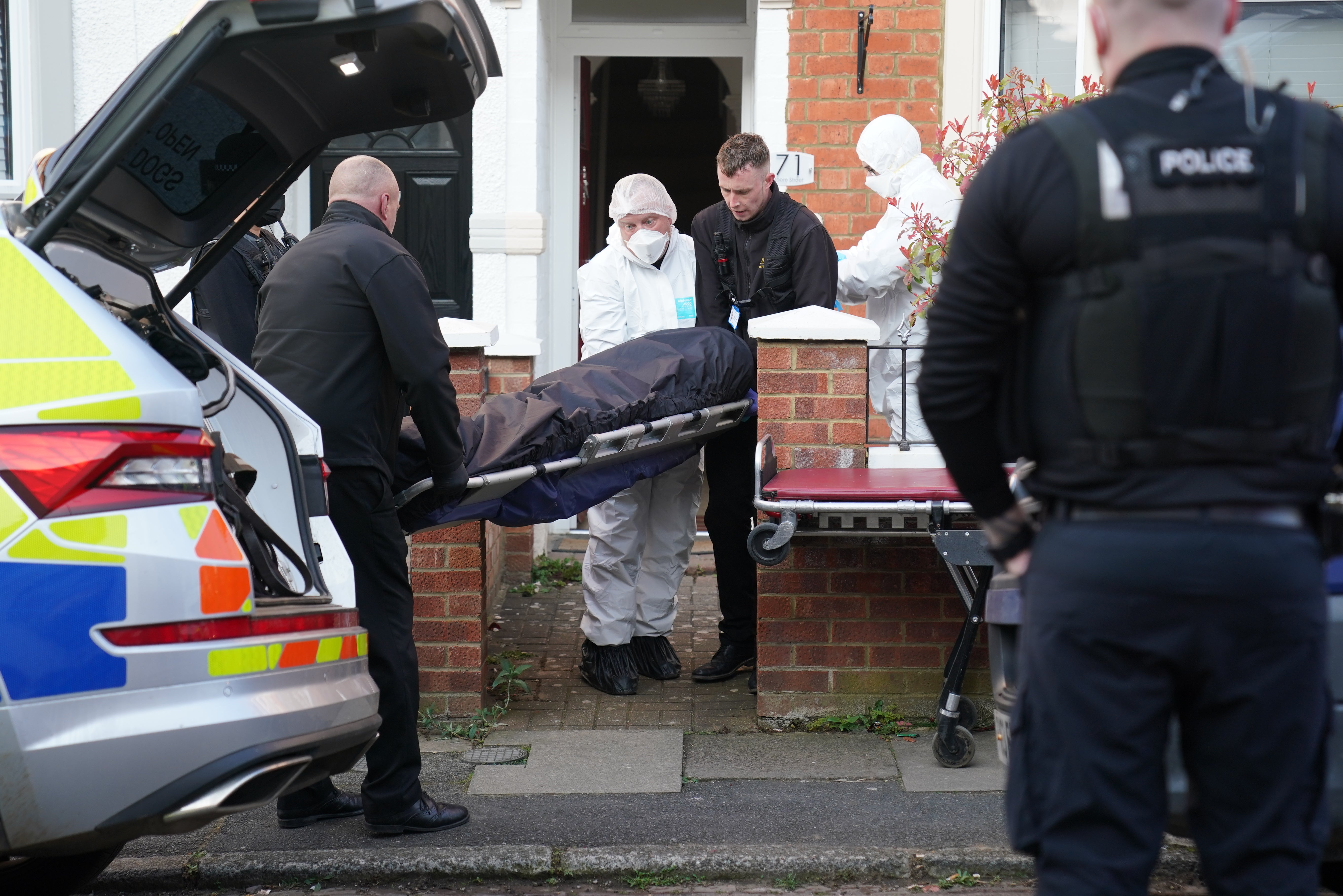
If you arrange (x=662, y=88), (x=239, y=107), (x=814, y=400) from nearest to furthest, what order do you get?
(x=239, y=107) → (x=814, y=400) → (x=662, y=88)

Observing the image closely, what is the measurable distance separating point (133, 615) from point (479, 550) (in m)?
2.72

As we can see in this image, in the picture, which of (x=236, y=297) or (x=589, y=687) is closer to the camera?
(x=236, y=297)

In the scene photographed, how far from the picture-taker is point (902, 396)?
5.93m

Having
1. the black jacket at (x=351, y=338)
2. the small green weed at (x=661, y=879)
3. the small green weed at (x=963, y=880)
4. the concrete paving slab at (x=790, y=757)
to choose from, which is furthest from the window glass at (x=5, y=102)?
the small green weed at (x=963, y=880)

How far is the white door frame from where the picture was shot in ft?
27.5

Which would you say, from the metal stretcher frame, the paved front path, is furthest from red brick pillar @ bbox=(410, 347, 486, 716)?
the metal stretcher frame

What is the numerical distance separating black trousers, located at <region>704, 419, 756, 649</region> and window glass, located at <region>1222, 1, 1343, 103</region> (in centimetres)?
384

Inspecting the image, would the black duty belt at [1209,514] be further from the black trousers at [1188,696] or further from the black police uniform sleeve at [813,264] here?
the black police uniform sleeve at [813,264]

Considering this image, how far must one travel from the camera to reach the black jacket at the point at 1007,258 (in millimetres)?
2080

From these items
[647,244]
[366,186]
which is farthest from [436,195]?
[366,186]

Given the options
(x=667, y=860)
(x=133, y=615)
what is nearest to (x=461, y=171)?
(x=667, y=860)

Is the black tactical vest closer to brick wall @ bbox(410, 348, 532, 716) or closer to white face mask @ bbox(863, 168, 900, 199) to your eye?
brick wall @ bbox(410, 348, 532, 716)

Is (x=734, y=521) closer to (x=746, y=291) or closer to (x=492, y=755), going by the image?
(x=746, y=291)

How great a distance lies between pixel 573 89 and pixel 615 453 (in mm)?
4074
